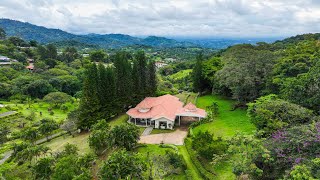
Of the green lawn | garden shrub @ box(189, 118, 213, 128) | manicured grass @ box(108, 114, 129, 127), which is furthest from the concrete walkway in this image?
the green lawn

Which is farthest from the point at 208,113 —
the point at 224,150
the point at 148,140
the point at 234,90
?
the point at 224,150

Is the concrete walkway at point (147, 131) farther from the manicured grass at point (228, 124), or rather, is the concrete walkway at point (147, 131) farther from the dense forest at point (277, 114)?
the dense forest at point (277, 114)

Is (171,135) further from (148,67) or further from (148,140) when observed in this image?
(148,67)

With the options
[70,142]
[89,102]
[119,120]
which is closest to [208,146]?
[70,142]

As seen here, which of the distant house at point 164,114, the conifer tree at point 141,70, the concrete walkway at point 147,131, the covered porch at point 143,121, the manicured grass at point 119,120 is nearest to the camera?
the concrete walkway at point 147,131

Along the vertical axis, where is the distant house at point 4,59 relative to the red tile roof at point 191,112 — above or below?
above

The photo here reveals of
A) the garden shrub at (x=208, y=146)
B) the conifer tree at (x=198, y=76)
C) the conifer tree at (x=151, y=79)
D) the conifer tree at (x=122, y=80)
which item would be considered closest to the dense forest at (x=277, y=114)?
the garden shrub at (x=208, y=146)

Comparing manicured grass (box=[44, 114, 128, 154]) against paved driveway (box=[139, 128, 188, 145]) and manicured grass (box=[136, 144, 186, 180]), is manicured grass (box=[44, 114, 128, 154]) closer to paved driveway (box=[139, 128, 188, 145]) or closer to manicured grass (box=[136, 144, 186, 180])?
manicured grass (box=[136, 144, 186, 180])
